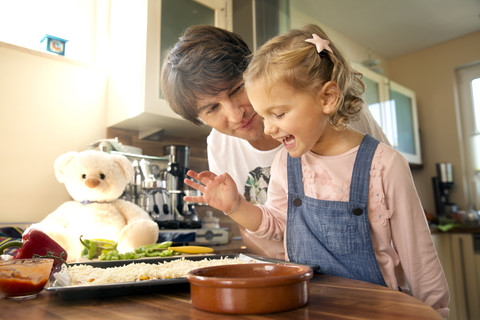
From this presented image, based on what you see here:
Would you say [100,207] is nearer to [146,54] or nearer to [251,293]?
[146,54]

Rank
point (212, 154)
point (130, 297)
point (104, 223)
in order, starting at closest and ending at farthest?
1. point (130, 297)
2. point (104, 223)
3. point (212, 154)

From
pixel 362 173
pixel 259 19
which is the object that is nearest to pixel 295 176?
pixel 362 173

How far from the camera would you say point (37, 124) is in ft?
6.31

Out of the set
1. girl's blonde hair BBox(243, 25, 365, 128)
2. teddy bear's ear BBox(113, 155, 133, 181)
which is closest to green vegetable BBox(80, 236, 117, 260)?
teddy bear's ear BBox(113, 155, 133, 181)

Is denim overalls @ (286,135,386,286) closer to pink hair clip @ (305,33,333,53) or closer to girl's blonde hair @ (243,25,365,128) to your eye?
girl's blonde hair @ (243,25,365,128)

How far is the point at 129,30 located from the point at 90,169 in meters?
0.94

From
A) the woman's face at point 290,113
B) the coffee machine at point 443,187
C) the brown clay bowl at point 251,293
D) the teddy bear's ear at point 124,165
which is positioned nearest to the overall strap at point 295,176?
the woman's face at point 290,113

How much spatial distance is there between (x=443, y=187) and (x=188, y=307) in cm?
397

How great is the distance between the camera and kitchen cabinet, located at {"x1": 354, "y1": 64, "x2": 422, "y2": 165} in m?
3.31

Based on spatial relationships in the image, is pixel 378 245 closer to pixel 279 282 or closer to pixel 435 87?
pixel 279 282

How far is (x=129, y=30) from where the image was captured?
2.09 m

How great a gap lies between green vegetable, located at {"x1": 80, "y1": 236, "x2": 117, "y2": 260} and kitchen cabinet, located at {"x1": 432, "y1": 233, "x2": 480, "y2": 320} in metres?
2.80

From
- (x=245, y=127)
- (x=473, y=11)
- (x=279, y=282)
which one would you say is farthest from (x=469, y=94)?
(x=279, y=282)

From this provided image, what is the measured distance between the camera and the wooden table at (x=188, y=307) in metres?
0.46
